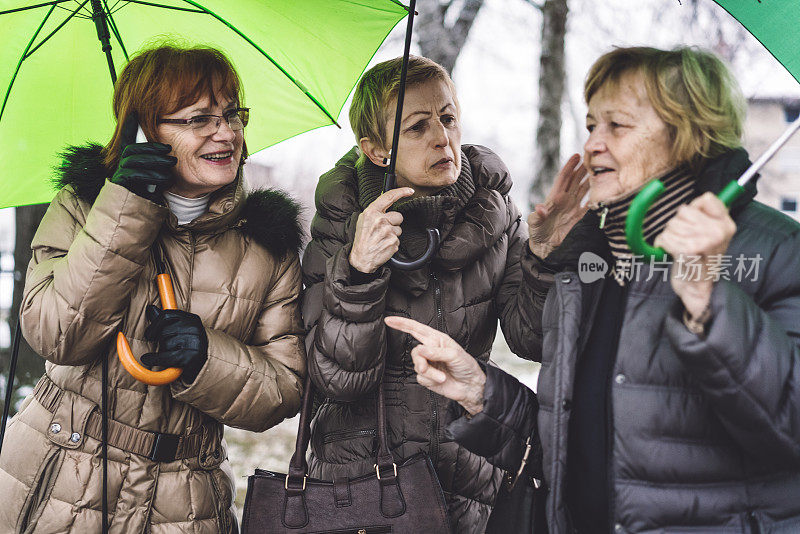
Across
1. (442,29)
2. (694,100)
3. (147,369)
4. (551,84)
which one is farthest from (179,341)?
(551,84)

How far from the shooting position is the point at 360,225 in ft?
8.44

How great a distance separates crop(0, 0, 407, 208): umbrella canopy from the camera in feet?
9.34

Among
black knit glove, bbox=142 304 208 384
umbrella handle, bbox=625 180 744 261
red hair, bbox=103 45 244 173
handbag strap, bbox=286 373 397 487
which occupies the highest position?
umbrella handle, bbox=625 180 744 261

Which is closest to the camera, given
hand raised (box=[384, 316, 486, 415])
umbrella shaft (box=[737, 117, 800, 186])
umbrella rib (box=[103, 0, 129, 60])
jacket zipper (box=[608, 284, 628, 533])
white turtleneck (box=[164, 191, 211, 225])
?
umbrella shaft (box=[737, 117, 800, 186])

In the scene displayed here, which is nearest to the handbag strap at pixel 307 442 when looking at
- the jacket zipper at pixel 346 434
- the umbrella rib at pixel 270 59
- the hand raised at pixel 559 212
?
the jacket zipper at pixel 346 434

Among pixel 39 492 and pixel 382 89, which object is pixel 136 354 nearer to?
pixel 39 492

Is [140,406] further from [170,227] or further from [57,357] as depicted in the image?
[170,227]

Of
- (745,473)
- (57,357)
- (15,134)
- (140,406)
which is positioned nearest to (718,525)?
(745,473)

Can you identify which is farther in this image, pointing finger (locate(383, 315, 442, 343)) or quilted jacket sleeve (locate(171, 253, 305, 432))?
quilted jacket sleeve (locate(171, 253, 305, 432))

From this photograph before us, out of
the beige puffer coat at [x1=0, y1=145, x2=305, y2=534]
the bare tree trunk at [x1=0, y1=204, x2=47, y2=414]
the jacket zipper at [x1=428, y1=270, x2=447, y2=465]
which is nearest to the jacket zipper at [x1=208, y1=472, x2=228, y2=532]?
the beige puffer coat at [x1=0, y1=145, x2=305, y2=534]

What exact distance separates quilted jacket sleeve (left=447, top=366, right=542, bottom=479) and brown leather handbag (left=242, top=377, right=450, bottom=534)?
0.25 metres

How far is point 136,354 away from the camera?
256 centimetres

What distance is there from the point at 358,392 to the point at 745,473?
49.4 inches

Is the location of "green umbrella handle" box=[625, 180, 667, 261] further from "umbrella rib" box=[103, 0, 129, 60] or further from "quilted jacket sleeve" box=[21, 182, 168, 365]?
"umbrella rib" box=[103, 0, 129, 60]
